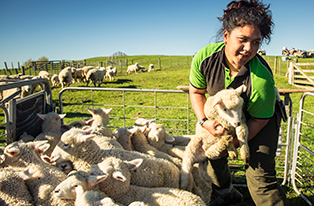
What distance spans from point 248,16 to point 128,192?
6.65 ft

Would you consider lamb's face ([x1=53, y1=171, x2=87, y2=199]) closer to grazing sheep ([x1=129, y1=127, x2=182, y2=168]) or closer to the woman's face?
grazing sheep ([x1=129, y1=127, x2=182, y2=168])

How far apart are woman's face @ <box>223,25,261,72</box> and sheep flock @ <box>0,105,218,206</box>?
4.54 feet

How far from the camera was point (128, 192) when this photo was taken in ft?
8.04

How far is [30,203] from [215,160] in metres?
1.96

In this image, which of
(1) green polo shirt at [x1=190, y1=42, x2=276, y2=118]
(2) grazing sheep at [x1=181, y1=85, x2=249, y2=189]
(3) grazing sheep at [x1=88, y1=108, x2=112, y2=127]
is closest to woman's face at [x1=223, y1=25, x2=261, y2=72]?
(1) green polo shirt at [x1=190, y1=42, x2=276, y2=118]

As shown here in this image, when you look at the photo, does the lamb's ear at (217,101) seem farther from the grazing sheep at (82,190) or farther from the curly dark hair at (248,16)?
the grazing sheep at (82,190)

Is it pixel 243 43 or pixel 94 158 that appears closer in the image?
pixel 243 43

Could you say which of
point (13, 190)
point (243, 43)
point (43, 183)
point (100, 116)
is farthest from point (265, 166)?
point (100, 116)

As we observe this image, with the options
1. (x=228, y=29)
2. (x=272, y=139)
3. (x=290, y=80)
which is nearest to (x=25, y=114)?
(x=228, y=29)

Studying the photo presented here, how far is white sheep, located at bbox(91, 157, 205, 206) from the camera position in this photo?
7.41 feet

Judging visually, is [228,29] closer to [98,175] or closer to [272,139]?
[272,139]

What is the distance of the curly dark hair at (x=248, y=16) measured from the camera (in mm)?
2092

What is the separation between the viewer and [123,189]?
2.38 meters

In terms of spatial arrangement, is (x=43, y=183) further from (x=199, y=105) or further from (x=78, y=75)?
(x=78, y=75)
